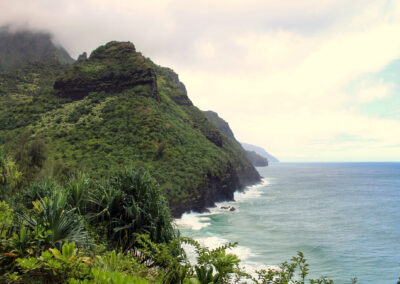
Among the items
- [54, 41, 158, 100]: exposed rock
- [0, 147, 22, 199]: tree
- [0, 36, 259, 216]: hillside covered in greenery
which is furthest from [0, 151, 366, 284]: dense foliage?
[54, 41, 158, 100]: exposed rock

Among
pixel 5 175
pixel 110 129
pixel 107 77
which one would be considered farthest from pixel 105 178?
pixel 107 77

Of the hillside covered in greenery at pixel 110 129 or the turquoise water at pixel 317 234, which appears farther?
the hillside covered in greenery at pixel 110 129

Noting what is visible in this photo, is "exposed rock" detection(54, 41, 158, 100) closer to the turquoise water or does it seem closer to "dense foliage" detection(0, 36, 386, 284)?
"dense foliage" detection(0, 36, 386, 284)

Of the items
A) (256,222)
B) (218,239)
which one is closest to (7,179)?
(218,239)

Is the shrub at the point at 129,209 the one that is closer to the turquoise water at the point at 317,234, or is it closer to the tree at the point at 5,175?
the tree at the point at 5,175

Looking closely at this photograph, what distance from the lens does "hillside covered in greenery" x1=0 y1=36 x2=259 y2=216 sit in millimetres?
39688

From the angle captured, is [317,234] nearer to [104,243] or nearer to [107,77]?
[104,243]

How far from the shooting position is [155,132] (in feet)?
165

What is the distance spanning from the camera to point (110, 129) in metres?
49.8

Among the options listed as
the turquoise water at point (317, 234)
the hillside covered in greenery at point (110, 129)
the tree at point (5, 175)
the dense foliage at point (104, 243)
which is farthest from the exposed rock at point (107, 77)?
the dense foliage at point (104, 243)

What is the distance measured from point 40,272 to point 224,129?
506 ft

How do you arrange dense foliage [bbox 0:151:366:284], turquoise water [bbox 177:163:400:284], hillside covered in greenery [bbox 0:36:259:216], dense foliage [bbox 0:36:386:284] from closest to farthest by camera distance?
dense foliage [bbox 0:151:366:284], dense foliage [bbox 0:36:386:284], turquoise water [bbox 177:163:400:284], hillside covered in greenery [bbox 0:36:259:216]

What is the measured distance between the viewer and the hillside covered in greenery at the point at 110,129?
130 feet

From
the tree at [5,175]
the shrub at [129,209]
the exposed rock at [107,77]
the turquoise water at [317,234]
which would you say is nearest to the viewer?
the shrub at [129,209]
